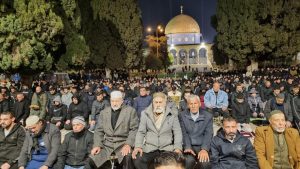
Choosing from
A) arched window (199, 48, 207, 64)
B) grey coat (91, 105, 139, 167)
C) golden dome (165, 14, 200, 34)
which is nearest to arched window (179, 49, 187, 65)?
arched window (199, 48, 207, 64)

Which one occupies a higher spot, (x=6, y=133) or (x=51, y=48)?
(x=51, y=48)

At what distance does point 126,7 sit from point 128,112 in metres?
33.9

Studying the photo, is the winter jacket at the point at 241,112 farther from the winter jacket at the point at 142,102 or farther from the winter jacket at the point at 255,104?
the winter jacket at the point at 255,104

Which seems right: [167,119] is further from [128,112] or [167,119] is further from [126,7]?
[126,7]

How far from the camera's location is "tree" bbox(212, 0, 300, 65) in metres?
35.0

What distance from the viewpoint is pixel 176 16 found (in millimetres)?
100250

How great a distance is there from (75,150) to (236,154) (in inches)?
98.2

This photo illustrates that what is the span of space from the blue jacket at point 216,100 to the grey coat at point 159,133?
4.24 metres

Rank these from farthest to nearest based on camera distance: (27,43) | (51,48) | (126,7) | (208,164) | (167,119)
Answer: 1. (126,7)
2. (51,48)
3. (27,43)
4. (167,119)
5. (208,164)

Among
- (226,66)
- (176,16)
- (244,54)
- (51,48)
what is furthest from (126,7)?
(176,16)

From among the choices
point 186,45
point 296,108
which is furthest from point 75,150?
point 186,45

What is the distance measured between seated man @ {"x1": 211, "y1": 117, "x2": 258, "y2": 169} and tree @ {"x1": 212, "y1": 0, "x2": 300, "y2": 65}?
1211 inches

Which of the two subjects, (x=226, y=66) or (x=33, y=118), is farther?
(x=226, y=66)

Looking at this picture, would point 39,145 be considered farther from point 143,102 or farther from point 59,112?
point 59,112
